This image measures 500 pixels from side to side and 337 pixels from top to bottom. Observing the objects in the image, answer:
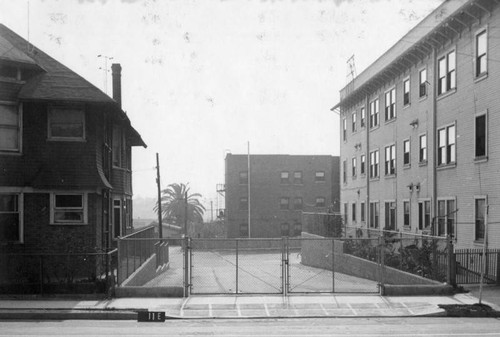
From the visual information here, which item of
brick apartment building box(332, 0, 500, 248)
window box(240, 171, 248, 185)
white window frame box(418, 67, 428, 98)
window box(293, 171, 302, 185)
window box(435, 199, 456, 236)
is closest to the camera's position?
brick apartment building box(332, 0, 500, 248)

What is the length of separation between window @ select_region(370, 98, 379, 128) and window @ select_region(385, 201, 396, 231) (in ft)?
18.5

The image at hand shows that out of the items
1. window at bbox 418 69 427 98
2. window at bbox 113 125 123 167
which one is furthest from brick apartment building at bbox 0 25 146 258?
window at bbox 418 69 427 98

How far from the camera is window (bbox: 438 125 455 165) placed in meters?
25.1

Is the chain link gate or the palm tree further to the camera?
the palm tree

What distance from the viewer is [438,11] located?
25.6 meters

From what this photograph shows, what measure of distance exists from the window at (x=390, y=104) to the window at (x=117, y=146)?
52.4ft

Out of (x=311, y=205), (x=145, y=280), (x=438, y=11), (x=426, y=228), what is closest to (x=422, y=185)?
(x=426, y=228)

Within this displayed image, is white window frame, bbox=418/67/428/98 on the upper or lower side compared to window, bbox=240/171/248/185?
upper

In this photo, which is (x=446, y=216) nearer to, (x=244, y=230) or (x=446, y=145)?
(x=446, y=145)

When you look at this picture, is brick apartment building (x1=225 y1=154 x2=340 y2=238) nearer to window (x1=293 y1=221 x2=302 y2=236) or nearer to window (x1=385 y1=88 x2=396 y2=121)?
window (x1=293 y1=221 x2=302 y2=236)

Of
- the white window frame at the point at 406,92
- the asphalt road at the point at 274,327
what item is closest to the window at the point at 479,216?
the asphalt road at the point at 274,327

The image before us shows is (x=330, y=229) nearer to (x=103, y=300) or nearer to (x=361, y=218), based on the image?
(x=361, y=218)

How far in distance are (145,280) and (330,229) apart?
52.7 feet

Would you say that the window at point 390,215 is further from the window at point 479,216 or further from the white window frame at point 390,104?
the window at point 479,216
